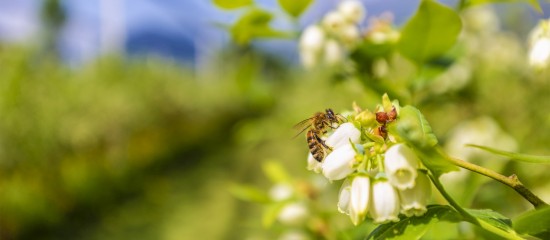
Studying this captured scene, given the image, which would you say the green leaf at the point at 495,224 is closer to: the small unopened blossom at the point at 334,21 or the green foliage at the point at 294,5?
the green foliage at the point at 294,5

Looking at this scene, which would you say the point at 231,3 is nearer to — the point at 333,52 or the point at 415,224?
the point at 333,52

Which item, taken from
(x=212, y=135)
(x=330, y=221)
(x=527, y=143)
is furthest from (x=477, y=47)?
(x=212, y=135)

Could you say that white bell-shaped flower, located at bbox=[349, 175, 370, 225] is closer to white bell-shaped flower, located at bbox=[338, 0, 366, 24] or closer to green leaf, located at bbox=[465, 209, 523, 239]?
green leaf, located at bbox=[465, 209, 523, 239]

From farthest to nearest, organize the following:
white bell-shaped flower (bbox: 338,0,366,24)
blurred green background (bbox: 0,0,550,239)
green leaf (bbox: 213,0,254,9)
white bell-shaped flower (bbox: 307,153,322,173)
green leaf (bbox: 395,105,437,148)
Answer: blurred green background (bbox: 0,0,550,239)
white bell-shaped flower (bbox: 338,0,366,24)
green leaf (bbox: 213,0,254,9)
white bell-shaped flower (bbox: 307,153,322,173)
green leaf (bbox: 395,105,437,148)

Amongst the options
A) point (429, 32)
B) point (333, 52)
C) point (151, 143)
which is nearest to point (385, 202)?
point (429, 32)

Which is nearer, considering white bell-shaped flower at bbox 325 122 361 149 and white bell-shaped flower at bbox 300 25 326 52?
white bell-shaped flower at bbox 325 122 361 149

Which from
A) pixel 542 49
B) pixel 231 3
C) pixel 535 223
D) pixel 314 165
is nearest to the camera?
pixel 535 223

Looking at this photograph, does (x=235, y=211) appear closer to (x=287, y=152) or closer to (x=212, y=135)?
(x=287, y=152)

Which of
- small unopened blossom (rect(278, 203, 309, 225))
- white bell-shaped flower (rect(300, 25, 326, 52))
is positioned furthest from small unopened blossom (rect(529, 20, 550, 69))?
small unopened blossom (rect(278, 203, 309, 225))
